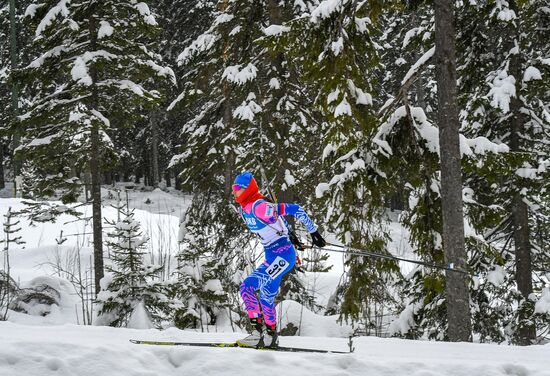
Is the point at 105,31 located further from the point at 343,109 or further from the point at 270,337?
the point at 270,337

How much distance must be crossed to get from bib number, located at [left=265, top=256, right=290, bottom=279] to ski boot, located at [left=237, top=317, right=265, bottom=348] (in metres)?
0.60

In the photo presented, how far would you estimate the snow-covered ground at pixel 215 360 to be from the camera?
4.48 m

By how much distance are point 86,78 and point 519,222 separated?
1069cm

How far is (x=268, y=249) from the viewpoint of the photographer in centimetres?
612

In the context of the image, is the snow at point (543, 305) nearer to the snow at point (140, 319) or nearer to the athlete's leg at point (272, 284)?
the athlete's leg at point (272, 284)

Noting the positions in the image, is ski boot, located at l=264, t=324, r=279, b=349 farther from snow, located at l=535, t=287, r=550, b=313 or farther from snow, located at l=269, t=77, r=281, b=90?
snow, located at l=269, t=77, r=281, b=90

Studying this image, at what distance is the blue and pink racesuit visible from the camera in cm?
595

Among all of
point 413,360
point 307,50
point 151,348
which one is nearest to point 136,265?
point 151,348

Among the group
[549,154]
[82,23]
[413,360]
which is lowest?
[413,360]

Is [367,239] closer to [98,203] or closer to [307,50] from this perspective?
[307,50]

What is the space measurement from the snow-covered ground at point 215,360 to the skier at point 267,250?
0.90 meters

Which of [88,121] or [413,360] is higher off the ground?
[88,121]

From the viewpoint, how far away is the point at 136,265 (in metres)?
8.98

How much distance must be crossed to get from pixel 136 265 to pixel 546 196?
864cm
